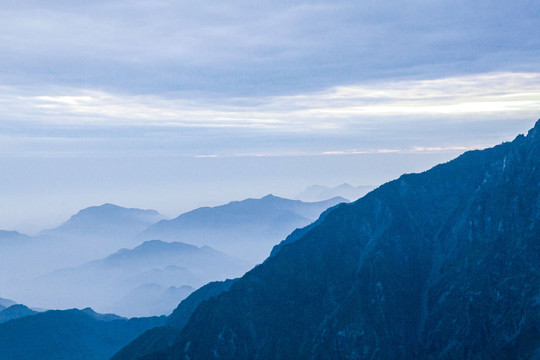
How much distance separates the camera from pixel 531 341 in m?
198

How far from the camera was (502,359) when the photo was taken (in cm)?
19962

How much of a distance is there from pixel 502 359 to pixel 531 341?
47.3 feet
